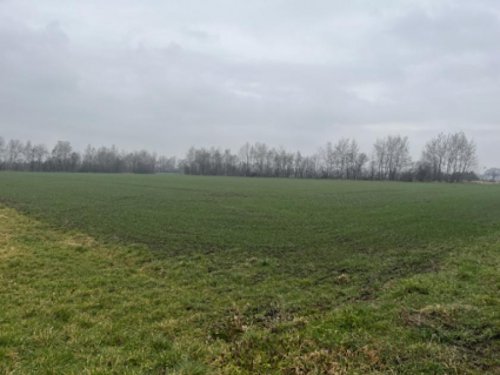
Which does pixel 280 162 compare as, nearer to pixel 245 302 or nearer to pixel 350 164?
pixel 350 164

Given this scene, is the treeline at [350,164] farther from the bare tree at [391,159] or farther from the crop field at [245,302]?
the crop field at [245,302]

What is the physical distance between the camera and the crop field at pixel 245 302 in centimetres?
518

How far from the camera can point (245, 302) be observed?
26.1ft

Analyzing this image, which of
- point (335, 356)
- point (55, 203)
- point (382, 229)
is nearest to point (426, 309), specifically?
point (335, 356)

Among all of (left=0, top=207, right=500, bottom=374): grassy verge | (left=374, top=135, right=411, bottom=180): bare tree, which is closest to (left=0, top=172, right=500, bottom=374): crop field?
(left=0, top=207, right=500, bottom=374): grassy verge

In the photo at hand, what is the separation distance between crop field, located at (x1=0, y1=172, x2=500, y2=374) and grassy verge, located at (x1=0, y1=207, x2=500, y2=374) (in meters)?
0.03

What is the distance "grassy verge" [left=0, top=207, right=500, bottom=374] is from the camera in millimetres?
5113

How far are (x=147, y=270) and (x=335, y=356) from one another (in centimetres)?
697

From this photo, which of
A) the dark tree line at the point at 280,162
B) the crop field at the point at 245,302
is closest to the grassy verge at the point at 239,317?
the crop field at the point at 245,302

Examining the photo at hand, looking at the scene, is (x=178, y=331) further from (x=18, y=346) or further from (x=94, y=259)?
(x=94, y=259)

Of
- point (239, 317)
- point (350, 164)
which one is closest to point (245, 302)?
point (239, 317)

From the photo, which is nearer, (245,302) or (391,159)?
(245,302)

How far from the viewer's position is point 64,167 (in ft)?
473

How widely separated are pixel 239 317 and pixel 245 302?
1.01 m
